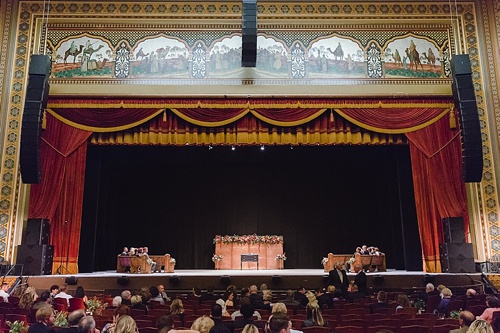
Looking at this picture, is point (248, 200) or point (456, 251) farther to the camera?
point (248, 200)

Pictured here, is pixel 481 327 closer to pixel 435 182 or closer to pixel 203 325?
pixel 203 325

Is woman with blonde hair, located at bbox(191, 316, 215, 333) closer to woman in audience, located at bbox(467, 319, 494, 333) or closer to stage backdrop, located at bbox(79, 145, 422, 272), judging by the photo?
woman in audience, located at bbox(467, 319, 494, 333)

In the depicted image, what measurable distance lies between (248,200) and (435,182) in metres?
6.76

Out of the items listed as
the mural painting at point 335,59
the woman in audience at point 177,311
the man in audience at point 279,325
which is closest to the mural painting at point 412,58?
the mural painting at point 335,59

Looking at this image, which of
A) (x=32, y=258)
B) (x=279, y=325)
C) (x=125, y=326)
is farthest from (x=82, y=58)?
(x=279, y=325)

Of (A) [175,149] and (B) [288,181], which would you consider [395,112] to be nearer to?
(B) [288,181]

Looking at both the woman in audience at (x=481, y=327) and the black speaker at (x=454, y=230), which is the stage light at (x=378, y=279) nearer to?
the black speaker at (x=454, y=230)

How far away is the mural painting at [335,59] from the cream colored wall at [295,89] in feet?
Answer: 1.73

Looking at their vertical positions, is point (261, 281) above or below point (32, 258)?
below

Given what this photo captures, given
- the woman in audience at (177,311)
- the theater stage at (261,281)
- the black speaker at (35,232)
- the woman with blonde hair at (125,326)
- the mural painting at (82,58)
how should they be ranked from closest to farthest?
the woman with blonde hair at (125,326)
the woman in audience at (177,311)
the theater stage at (261,281)
the black speaker at (35,232)
the mural painting at (82,58)

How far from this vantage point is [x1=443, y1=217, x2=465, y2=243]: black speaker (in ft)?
41.3

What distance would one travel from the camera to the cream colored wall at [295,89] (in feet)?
42.9

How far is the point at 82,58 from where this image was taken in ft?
46.1

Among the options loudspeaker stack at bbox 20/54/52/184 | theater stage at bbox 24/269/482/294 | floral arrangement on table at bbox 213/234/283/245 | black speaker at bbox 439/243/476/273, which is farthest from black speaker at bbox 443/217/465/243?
loudspeaker stack at bbox 20/54/52/184
